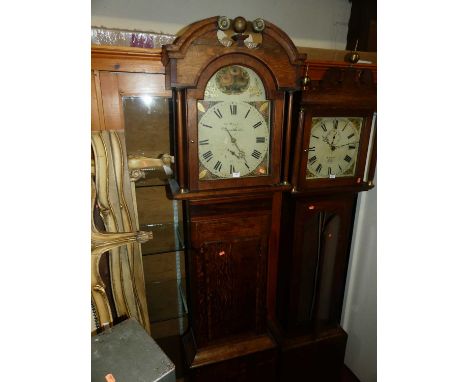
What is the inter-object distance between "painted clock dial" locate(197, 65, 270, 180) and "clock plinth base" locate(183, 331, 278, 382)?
0.90 m

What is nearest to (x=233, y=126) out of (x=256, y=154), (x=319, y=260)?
(x=256, y=154)

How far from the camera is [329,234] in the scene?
151cm

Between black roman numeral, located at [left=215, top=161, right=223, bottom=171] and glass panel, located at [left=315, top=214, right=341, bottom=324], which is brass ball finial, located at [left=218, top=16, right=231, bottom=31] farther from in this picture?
glass panel, located at [left=315, top=214, right=341, bottom=324]

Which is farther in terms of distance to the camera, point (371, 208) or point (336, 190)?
point (371, 208)

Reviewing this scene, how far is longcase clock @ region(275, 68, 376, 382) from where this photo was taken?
4.13 feet

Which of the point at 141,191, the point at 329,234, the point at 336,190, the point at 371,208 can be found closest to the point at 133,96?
the point at 141,191

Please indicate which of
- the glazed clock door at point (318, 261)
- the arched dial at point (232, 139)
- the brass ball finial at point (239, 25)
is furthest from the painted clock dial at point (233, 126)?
the glazed clock door at point (318, 261)

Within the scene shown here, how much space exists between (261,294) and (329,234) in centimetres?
47

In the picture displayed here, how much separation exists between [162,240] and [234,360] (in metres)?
0.71

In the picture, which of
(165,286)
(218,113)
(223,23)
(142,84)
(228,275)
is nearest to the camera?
(223,23)

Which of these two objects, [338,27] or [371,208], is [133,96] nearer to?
[338,27]

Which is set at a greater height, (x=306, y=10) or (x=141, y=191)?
(x=306, y=10)

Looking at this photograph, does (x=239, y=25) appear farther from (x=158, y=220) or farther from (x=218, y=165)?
(x=158, y=220)

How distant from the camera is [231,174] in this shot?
1.22 m
